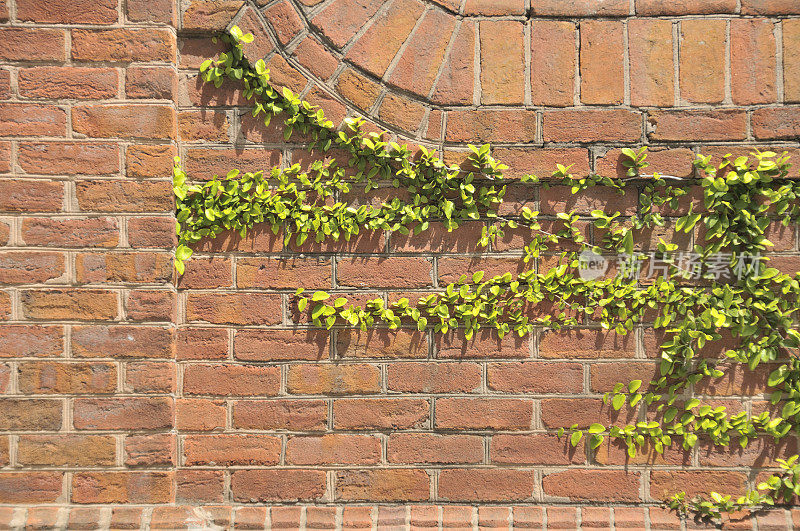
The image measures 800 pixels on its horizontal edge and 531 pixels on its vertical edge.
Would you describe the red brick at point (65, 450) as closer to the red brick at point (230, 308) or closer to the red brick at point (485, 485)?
the red brick at point (230, 308)

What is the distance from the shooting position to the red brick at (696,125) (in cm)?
147

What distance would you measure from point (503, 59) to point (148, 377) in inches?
53.8

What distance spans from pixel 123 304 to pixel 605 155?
145 centimetres

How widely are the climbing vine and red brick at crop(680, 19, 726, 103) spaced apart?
0.71 ft

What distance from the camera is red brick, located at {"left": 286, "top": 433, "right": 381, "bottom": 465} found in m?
1.51

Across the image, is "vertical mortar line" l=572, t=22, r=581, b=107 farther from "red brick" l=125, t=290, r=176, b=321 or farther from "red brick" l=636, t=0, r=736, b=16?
"red brick" l=125, t=290, r=176, b=321

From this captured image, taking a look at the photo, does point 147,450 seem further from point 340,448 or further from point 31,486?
point 340,448

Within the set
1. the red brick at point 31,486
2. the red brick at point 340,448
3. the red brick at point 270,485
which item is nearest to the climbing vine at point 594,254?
the red brick at point 340,448

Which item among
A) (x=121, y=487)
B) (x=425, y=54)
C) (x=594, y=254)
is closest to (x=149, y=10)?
(x=425, y=54)

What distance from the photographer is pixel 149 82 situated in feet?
4.67

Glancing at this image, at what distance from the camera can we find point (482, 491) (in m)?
1.51

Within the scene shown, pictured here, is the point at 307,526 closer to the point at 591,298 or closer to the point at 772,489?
the point at 591,298

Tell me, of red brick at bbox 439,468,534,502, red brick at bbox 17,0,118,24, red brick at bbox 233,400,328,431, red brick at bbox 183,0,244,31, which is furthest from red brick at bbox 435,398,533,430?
red brick at bbox 17,0,118,24

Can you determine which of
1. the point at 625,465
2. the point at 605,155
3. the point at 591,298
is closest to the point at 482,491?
the point at 625,465
